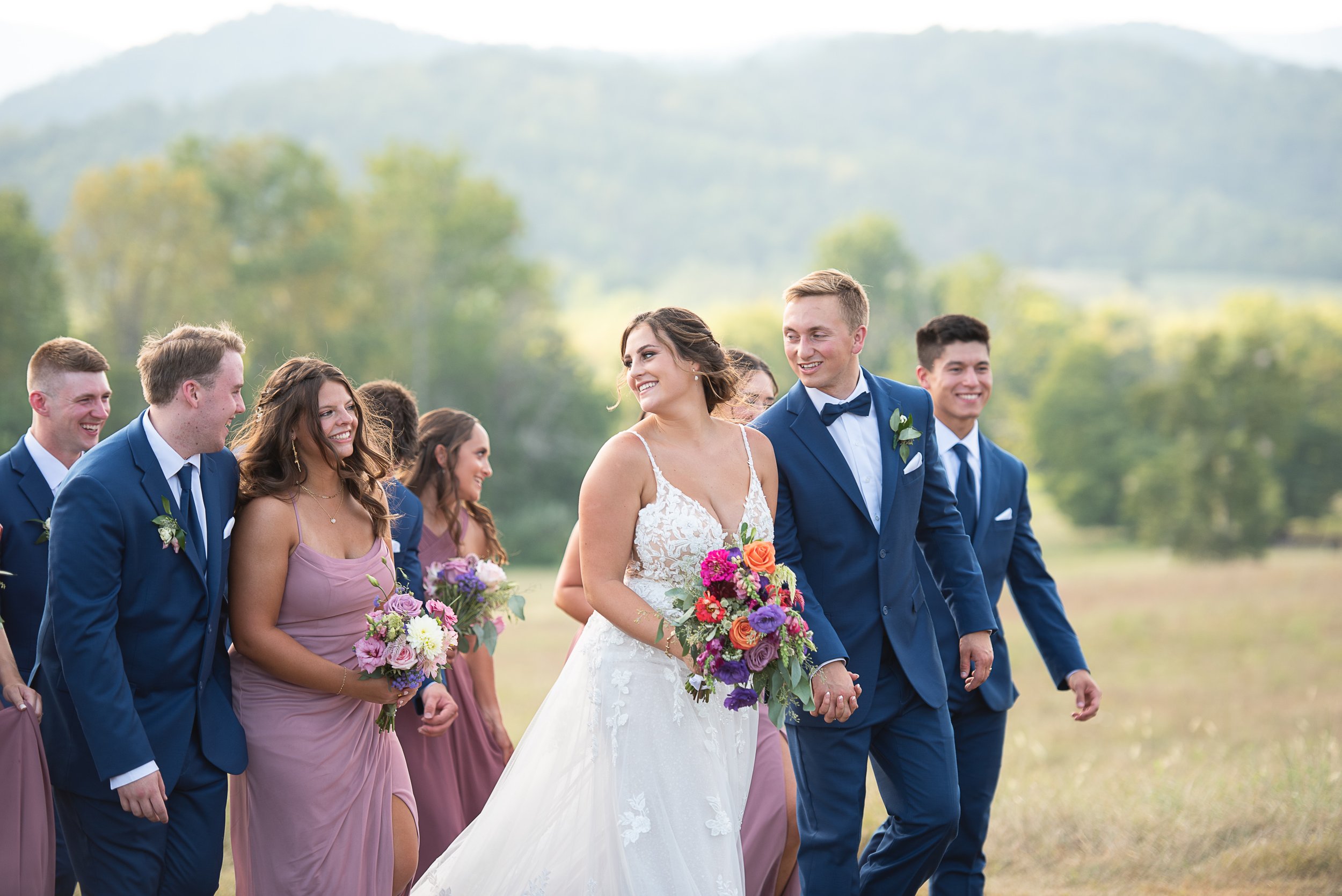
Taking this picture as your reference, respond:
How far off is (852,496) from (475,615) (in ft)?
7.18

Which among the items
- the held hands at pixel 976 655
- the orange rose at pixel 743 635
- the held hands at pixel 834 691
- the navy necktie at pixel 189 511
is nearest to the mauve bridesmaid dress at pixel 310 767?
the navy necktie at pixel 189 511

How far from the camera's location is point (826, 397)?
4.69 meters

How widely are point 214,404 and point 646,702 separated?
1.90 meters

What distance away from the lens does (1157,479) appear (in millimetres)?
44969

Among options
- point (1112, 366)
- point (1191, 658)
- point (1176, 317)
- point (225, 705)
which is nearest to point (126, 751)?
point (225, 705)

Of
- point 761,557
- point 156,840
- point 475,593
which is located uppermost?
point 761,557

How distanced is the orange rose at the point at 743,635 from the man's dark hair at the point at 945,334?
2.40 meters

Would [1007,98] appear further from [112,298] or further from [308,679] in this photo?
[308,679]

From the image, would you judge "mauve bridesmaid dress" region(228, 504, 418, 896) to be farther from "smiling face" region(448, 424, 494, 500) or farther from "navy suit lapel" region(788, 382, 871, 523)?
"navy suit lapel" region(788, 382, 871, 523)

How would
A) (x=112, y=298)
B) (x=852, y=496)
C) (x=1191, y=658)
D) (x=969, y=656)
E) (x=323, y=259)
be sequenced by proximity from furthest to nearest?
(x=323, y=259) → (x=112, y=298) → (x=1191, y=658) → (x=969, y=656) → (x=852, y=496)

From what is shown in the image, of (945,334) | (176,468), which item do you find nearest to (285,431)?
(176,468)

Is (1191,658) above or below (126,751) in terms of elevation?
below

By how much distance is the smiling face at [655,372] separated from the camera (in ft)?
14.3

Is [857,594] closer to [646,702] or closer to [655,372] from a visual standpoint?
[646,702]
